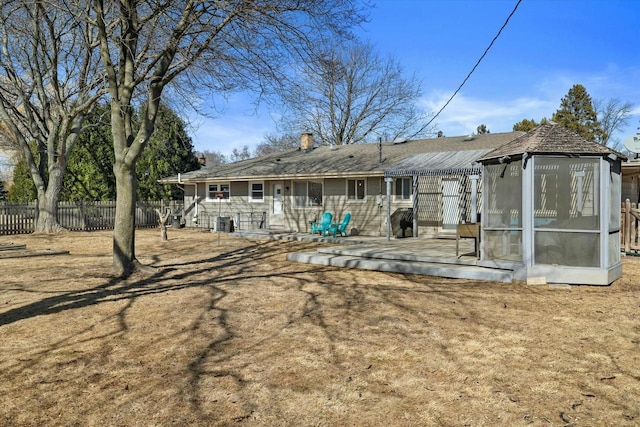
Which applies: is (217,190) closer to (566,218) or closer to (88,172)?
(88,172)

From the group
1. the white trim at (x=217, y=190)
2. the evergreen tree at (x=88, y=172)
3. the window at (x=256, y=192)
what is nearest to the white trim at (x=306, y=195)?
the window at (x=256, y=192)

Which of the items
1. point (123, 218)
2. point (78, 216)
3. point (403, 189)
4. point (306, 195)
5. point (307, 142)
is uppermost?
point (307, 142)

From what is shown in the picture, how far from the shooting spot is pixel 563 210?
27.6 ft

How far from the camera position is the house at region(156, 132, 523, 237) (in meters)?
16.6

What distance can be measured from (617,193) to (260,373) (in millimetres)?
8373

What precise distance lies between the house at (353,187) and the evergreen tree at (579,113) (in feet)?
89.6

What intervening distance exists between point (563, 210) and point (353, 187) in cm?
1102

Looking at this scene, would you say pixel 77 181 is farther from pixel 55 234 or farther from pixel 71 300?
pixel 71 300

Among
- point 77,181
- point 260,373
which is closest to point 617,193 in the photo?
point 260,373

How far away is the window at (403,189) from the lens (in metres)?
17.5

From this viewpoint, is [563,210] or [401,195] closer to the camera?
[563,210]

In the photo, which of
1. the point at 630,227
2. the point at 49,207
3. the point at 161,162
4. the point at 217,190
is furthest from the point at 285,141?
the point at 630,227

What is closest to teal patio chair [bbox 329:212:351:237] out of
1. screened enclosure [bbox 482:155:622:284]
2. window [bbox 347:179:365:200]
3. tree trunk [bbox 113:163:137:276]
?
window [bbox 347:179:365:200]

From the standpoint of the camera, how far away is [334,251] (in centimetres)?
1202
